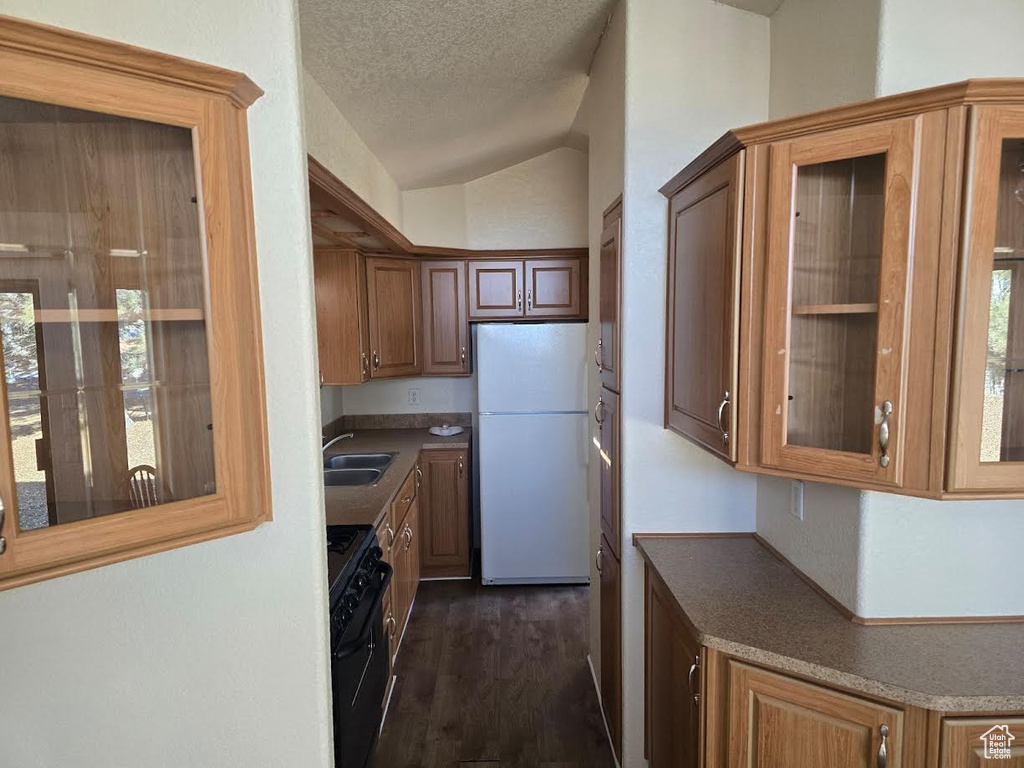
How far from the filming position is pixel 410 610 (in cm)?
332

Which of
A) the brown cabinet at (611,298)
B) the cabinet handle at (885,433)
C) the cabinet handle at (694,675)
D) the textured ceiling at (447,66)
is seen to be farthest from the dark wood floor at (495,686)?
the textured ceiling at (447,66)

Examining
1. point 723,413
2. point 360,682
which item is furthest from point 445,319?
point 723,413

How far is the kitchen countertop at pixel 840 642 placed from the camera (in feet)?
3.71

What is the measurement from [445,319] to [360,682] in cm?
244

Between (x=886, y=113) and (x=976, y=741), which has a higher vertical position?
(x=886, y=113)

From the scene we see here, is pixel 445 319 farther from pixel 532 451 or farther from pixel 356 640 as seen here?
pixel 356 640

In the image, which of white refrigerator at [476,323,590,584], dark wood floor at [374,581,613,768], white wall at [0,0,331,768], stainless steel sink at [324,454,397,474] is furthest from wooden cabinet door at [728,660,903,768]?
stainless steel sink at [324,454,397,474]

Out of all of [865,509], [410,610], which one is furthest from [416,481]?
[865,509]

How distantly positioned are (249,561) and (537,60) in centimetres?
203

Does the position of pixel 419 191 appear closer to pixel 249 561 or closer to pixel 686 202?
pixel 686 202

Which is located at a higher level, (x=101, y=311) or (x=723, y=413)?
(x=101, y=311)

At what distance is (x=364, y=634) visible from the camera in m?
1.79

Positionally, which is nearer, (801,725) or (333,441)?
(801,725)

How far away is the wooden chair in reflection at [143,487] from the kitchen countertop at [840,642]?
123cm
